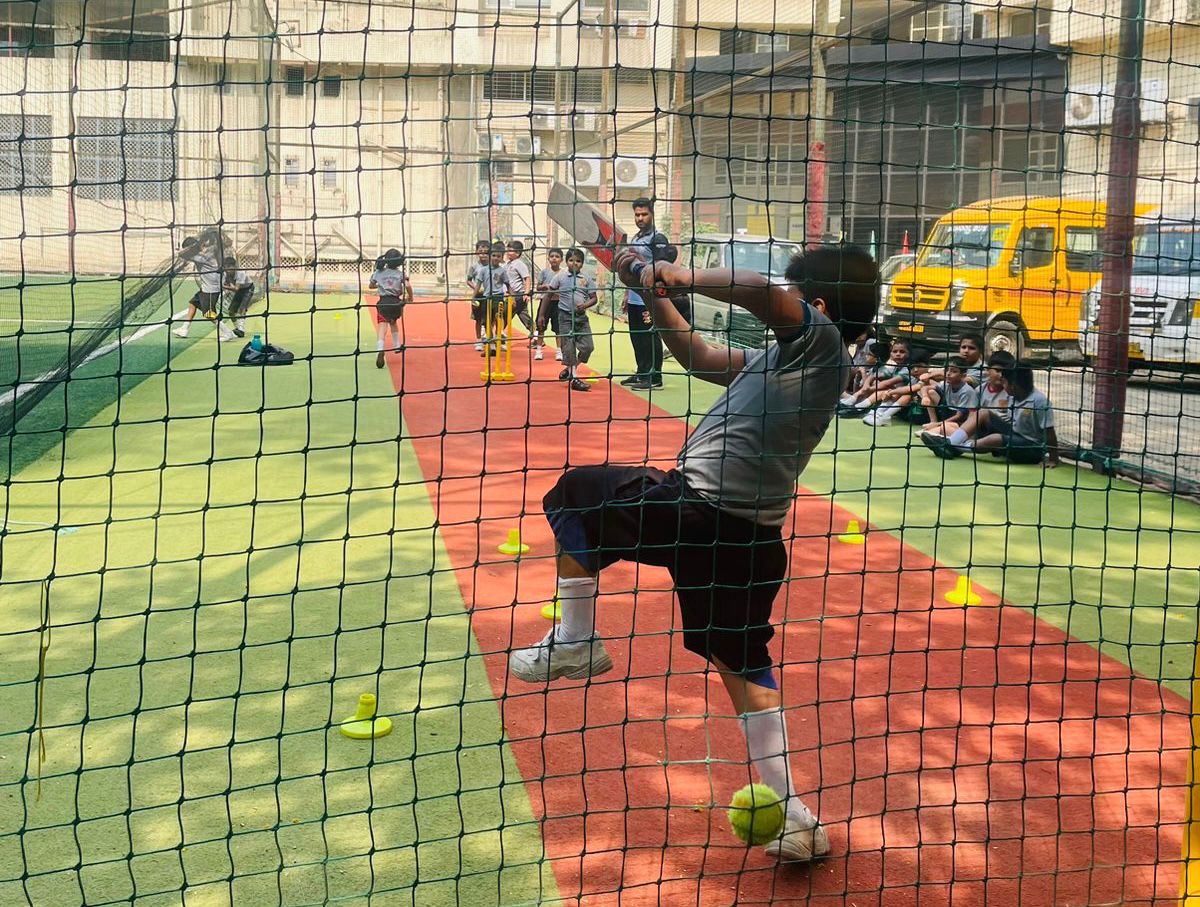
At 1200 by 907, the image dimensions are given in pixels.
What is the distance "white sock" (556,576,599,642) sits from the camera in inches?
135

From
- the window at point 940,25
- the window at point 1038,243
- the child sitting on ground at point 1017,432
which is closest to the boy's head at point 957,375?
the child sitting on ground at point 1017,432

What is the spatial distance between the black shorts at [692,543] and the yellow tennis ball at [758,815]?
0.30 m

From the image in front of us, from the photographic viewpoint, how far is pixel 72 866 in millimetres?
3242

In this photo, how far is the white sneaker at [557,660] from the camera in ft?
11.5

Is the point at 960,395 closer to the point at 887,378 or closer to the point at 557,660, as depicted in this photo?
the point at 887,378

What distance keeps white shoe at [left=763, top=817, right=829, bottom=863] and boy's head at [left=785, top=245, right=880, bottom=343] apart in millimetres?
1254

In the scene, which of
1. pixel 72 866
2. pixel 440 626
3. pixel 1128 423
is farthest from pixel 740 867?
pixel 1128 423

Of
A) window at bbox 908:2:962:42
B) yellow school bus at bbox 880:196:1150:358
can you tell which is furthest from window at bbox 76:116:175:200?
window at bbox 908:2:962:42

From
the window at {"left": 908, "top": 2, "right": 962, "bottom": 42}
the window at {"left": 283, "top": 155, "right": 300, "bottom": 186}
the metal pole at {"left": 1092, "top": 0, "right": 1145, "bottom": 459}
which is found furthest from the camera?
the window at {"left": 283, "top": 155, "right": 300, "bottom": 186}

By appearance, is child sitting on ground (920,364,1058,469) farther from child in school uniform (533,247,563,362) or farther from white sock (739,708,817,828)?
white sock (739,708,817,828)

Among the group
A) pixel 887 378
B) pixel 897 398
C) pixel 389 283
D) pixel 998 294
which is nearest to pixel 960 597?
pixel 897 398

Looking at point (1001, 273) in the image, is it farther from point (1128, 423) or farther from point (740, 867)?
point (740, 867)

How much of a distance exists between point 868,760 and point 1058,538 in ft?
12.3

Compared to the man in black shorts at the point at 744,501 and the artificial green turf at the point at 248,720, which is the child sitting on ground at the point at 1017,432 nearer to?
the artificial green turf at the point at 248,720
